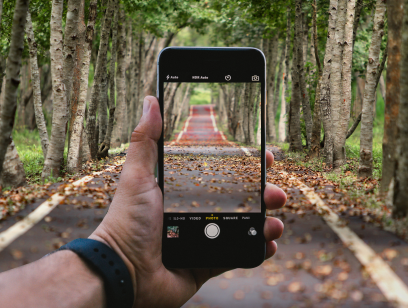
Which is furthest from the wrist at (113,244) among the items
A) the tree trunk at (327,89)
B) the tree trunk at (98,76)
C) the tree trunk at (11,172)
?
the tree trunk at (98,76)

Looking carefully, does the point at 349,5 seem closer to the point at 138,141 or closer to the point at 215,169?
the point at 215,169

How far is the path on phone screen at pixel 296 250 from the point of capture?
8.45 ft

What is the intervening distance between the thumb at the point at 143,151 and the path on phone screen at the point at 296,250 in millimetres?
407

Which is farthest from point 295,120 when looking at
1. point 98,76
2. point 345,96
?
point 98,76

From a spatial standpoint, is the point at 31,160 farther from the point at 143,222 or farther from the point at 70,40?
the point at 143,222

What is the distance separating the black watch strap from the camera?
1831 millimetres

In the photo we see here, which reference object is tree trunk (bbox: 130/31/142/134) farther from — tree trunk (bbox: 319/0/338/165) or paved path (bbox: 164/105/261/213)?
paved path (bbox: 164/105/261/213)

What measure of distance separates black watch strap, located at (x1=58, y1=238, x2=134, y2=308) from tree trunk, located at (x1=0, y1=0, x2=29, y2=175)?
705 millimetres

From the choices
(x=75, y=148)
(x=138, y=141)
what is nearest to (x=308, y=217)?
(x=138, y=141)

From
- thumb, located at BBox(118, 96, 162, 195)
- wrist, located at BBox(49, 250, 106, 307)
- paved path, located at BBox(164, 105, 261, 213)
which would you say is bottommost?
wrist, located at BBox(49, 250, 106, 307)

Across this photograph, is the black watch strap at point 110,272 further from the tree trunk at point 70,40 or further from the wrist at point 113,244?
the tree trunk at point 70,40

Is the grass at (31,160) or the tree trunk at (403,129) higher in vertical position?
the tree trunk at (403,129)

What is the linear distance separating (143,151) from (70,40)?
6.29 meters

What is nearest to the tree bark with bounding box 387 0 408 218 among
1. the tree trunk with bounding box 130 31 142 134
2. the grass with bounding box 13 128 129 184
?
the grass with bounding box 13 128 129 184
